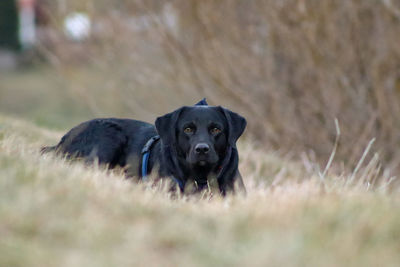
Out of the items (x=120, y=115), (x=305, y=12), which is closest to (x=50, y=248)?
(x=305, y=12)

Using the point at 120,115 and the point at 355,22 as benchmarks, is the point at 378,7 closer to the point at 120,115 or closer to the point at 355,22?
the point at 355,22

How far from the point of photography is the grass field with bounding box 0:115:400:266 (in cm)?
272

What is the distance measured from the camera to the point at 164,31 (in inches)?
385

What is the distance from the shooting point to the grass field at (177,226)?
2723 mm

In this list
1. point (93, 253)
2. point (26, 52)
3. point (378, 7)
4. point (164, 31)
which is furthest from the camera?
point (26, 52)

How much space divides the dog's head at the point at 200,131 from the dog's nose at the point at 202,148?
0.24ft

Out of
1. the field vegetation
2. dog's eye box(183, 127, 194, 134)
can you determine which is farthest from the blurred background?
dog's eye box(183, 127, 194, 134)

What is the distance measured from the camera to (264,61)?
32.7 feet

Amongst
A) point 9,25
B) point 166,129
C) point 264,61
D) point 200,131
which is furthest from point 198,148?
point 9,25

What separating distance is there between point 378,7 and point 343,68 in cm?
97

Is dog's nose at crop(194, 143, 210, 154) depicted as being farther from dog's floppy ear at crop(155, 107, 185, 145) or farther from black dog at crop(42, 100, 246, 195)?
dog's floppy ear at crop(155, 107, 185, 145)

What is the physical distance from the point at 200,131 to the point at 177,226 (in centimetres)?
215

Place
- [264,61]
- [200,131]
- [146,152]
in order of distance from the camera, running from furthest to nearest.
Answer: [264,61] < [146,152] < [200,131]

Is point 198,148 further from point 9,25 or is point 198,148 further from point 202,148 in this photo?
point 9,25
